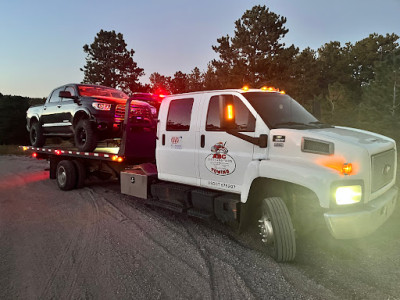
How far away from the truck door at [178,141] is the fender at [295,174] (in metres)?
1.19

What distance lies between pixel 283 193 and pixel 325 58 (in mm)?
65180

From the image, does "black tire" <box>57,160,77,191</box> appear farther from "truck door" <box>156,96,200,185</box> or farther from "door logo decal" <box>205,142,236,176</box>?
"door logo decal" <box>205,142,236,176</box>

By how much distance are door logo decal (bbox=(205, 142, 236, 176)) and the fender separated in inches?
16.6

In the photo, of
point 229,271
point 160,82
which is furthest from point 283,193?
point 160,82

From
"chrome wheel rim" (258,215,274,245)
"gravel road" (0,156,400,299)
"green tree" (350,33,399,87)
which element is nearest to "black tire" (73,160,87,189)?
"gravel road" (0,156,400,299)

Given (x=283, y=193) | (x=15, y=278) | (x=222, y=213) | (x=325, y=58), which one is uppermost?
(x=325, y=58)

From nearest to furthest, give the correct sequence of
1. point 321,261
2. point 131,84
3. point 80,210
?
point 321,261 → point 80,210 → point 131,84

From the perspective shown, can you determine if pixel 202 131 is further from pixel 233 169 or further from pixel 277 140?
pixel 277 140

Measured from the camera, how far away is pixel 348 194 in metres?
3.71

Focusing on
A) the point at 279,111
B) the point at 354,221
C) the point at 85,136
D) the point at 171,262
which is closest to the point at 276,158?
the point at 279,111

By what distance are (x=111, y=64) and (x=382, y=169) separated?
154ft

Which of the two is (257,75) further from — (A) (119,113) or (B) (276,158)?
(B) (276,158)

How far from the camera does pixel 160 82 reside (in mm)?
54406

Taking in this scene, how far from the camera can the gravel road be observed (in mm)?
3498
